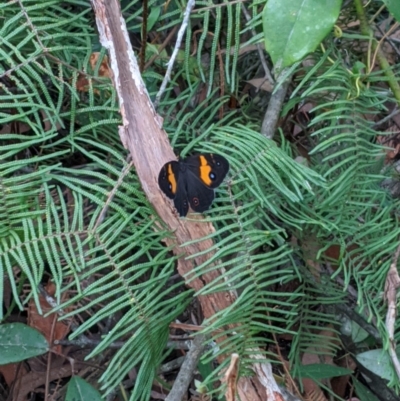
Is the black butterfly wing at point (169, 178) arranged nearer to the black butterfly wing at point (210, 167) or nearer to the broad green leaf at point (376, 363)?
the black butterfly wing at point (210, 167)

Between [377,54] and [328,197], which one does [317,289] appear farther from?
[377,54]

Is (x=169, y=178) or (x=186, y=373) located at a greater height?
(x=169, y=178)

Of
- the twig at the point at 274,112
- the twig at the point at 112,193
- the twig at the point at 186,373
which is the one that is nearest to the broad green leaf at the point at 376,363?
the twig at the point at 186,373

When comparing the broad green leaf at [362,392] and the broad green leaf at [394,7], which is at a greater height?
the broad green leaf at [394,7]

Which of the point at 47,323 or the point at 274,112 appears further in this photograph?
the point at 47,323

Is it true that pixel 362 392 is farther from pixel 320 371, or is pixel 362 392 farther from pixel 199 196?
pixel 199 196

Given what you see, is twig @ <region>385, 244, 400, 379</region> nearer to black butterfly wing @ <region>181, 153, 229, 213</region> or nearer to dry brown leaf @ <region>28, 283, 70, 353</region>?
black butterfly wing @ <region>181, 153, 229, 213</region>

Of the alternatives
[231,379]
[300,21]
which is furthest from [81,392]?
[300,21]
